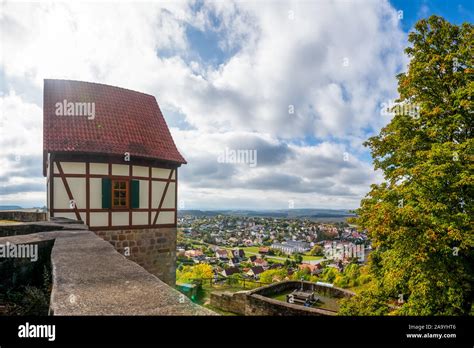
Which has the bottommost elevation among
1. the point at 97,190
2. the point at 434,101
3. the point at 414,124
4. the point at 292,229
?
the point at 292,229

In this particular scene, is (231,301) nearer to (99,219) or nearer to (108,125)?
(99,219)

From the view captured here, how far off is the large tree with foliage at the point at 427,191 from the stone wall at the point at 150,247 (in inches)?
256

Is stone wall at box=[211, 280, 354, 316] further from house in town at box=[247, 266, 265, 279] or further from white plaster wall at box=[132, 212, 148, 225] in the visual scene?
house in town at box=[247, 266, 265, 279]

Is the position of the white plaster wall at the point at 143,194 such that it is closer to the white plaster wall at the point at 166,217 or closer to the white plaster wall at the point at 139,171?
the white plaster wall at the point at 139,171

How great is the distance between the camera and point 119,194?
9.69 metres

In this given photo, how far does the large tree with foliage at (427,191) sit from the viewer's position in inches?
235

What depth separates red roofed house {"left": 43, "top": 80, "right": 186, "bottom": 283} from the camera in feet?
29.6

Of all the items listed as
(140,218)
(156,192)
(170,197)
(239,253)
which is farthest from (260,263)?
(140,218)

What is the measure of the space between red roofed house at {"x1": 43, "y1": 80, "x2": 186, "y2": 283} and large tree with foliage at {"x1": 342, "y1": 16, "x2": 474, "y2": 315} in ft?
22.5

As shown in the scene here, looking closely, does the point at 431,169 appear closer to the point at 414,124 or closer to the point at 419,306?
the point at 414,124

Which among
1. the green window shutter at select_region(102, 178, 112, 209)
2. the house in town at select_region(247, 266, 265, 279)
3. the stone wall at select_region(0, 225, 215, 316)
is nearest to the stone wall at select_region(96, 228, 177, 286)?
the green window shutter at select_region(102, 178, 112, 209)
